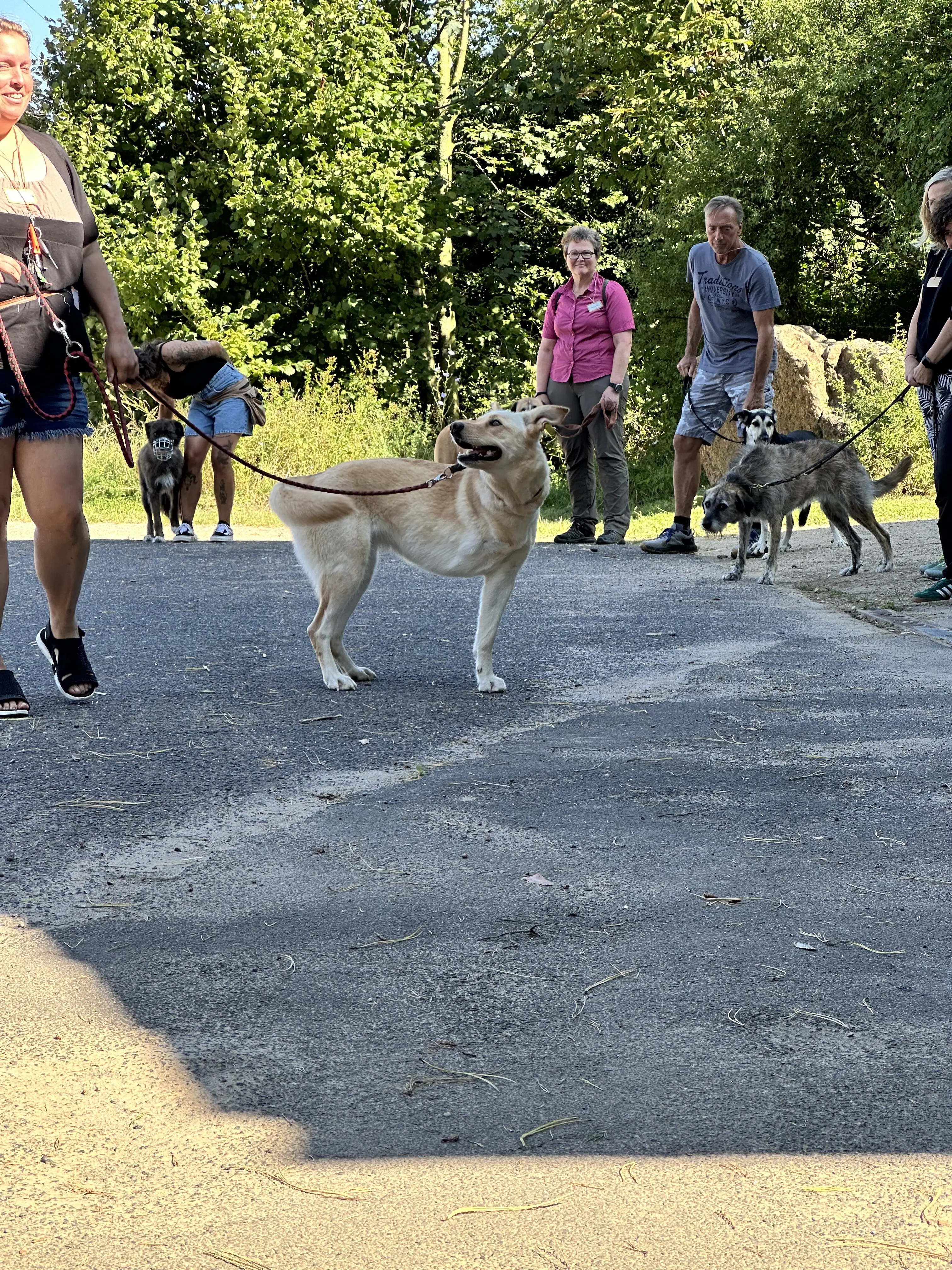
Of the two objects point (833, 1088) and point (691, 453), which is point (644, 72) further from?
point (833, 1088)

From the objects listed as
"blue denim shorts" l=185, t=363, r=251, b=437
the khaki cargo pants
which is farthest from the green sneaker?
"blue denim shorts" l=185, t=363, r=251, b=437

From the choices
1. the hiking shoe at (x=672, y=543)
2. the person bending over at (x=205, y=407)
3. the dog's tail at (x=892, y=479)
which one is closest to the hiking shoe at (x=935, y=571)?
the dog's tail at (x=892, y=479)

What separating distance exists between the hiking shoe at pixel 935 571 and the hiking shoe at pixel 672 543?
8.18ft

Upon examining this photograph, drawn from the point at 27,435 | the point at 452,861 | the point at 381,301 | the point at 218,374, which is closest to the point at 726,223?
the point at 218,374

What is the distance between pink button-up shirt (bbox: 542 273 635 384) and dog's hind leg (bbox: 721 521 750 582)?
2.14 m

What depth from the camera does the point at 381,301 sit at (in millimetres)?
29438

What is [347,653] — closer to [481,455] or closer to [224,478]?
[481,455]

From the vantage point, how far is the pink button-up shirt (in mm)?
11617

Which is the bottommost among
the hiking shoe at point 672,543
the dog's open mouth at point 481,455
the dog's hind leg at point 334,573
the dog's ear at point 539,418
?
the hiking shoe at point 672,543

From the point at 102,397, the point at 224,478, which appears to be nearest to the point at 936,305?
the point at 102,397

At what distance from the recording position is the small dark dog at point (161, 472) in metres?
13.0

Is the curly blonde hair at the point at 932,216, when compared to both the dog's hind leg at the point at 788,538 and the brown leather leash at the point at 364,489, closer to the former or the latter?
the brown leather leash at the point at 364,489

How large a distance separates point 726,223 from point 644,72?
2010cm

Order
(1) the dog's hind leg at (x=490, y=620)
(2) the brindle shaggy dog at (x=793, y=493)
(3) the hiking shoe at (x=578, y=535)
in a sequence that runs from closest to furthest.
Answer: (1) the dog's hind leg at (x=490, y=620) → (2) the brindle shaggy dog at (x=793, y=493) → (3) the hiking shoe at (x=578, y=535)
